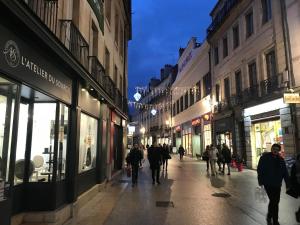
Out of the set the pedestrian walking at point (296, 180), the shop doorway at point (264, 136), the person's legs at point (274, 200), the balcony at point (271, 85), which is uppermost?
the balcony at point (271, 85)

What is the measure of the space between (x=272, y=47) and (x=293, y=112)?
14.5ft

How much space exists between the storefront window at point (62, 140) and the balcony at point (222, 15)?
59.5 ft

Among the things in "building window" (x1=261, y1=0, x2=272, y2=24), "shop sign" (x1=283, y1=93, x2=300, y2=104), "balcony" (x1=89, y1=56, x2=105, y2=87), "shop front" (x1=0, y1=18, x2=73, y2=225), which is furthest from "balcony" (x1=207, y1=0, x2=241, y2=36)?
"shop front" (x1=0, y1=18, x2=73, y2=225)

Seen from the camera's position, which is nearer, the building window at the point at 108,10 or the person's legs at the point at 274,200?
the person's legs at the point at 274,200

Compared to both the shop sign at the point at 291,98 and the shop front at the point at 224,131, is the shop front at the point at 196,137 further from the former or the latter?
the shop sign at the point at 291,98

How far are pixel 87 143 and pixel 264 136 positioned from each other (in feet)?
41.6

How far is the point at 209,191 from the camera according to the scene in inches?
469

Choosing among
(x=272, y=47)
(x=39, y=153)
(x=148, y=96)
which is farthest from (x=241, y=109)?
(x=148, y=96)

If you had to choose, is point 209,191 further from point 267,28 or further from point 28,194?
point 267,28

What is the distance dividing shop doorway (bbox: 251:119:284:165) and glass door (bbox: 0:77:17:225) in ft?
49.2

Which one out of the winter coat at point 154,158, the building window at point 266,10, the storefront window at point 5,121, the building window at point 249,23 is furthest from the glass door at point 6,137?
the building window at point 249,23

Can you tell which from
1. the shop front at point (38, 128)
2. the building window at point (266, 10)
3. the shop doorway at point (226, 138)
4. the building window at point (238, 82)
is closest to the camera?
the shop front at point (38, 128)

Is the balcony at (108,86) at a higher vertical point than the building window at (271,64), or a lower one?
lower

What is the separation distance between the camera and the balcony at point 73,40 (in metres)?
8.22
